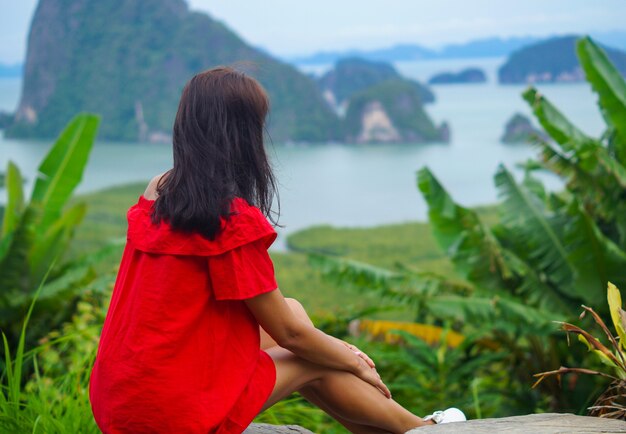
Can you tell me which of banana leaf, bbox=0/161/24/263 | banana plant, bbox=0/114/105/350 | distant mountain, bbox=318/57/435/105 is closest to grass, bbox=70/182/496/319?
banana leaf, bbox=0/161/24/263

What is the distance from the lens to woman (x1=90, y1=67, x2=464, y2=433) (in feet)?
6.35

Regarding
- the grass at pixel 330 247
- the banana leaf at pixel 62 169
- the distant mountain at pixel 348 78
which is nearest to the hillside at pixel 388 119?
the distant mountain at pixel 348 78

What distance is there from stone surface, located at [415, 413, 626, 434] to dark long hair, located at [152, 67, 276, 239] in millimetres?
829

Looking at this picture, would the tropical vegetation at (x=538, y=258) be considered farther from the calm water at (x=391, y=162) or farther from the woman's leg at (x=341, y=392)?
the calm water at (x=391, y=162)

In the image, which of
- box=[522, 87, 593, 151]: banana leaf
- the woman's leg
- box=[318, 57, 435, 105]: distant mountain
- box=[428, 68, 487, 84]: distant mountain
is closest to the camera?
the woman's leg

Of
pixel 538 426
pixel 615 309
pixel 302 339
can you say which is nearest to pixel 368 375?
pixel 302 339

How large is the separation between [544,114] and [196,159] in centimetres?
309

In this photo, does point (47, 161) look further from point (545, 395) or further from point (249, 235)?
point (249, 235)

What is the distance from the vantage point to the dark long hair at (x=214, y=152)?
6.34 feet

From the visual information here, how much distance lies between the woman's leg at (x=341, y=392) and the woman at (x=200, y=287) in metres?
0.13

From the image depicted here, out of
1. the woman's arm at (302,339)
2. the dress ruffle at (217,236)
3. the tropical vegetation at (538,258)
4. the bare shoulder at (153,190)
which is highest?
the bare shoulder at (153,190)

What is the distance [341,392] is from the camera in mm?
2223

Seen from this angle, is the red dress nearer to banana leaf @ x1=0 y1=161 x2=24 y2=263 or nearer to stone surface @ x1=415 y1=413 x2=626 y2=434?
stone surface @ x1=415 y1=413 x2=626 y2=434

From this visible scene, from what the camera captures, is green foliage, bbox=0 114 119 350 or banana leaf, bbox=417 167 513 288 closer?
banana leaf, bbox=417 167 513 288
